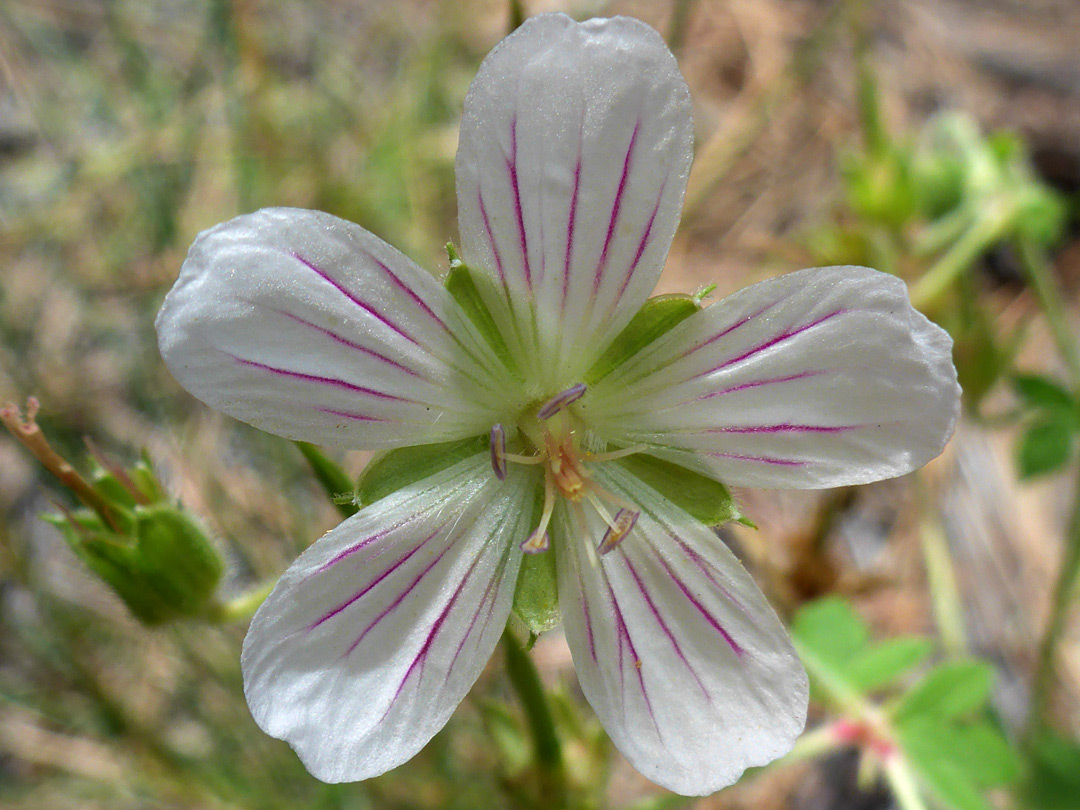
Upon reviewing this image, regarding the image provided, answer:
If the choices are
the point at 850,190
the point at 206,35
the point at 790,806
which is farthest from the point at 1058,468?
the point at 206,35

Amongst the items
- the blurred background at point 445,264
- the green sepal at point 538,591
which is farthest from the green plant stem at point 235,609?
the green sepal at point 538,591

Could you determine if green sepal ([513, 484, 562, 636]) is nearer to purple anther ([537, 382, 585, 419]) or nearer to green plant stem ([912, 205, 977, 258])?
purple anther ([537, 382, 585, 419])

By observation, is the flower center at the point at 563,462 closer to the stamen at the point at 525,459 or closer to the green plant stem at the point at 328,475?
the stamen at the point at 525,459

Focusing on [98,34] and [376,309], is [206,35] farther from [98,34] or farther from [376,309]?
[376,309]

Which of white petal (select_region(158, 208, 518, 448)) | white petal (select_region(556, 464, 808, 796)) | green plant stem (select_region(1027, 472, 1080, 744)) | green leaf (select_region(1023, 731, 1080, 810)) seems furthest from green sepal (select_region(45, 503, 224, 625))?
green leaf (select_region(1023, 731, 1080, 810))

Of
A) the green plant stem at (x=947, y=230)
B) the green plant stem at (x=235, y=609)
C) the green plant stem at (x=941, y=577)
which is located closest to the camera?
the green plant stem at (x=235, y=609)

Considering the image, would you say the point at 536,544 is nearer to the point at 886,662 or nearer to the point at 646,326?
the point at 646,326

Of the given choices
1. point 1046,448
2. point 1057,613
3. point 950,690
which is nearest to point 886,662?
point 950,690
